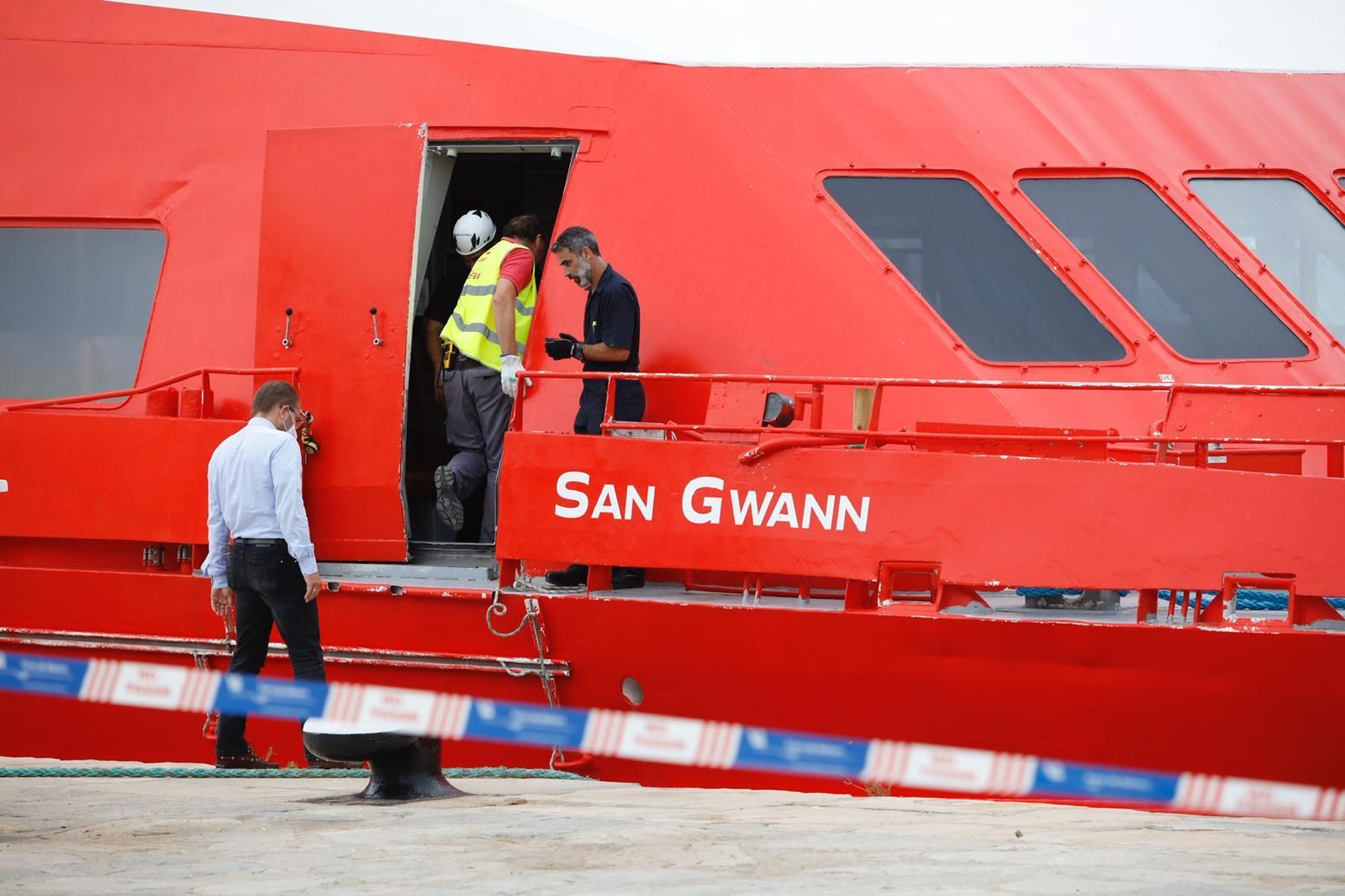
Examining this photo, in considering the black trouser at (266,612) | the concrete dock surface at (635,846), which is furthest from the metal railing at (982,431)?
the concrete dock surface at (635,846)

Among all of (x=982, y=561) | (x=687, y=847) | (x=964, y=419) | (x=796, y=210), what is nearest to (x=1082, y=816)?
(x=982, y=561)

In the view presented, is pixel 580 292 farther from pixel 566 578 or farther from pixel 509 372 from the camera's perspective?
pixel 566 578

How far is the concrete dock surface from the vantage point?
3578mm

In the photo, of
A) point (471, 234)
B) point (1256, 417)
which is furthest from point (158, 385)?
point (1256, 417)

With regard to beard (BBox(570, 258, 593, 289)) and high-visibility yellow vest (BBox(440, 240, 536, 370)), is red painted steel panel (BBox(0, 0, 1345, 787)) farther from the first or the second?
beard (BBox(570, 258, 593, 289))

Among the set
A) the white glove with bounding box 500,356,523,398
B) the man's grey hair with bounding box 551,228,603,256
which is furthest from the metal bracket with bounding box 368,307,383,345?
the man's grey hair with bounding box 551,228,603,256

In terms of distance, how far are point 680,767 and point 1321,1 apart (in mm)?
4741

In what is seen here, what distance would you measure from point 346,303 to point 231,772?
2.20 metres

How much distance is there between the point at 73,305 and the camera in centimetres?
761

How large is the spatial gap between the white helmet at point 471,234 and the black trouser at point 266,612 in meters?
2.06

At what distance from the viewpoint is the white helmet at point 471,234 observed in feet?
24.8

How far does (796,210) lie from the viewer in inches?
269

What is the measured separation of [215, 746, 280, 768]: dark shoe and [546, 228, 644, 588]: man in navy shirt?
1518mm

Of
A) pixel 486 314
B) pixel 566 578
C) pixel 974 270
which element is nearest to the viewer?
pixel 566 578
